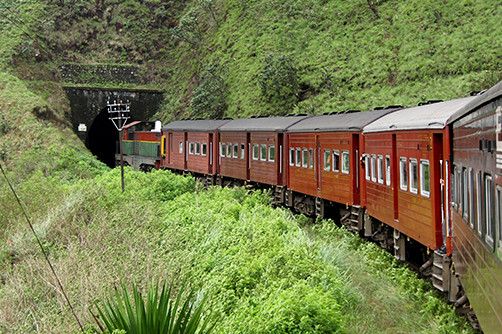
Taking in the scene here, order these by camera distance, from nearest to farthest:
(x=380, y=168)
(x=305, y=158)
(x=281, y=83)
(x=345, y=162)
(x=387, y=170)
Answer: (x=387, y=170) → (x=380, y=168) → (x=345, y=162) → (x=305, y=158) → (x=281, y=83)

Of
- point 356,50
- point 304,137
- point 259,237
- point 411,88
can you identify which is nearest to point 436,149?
point 259,237

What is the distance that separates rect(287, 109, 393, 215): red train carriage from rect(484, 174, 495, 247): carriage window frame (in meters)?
10.7

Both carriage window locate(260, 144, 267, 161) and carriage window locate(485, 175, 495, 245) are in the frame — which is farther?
carriage window locate(260, 144, 267, 161)

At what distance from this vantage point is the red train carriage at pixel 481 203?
17.2ft

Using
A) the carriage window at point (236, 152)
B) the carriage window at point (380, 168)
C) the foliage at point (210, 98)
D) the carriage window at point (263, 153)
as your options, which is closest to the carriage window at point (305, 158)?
the carriage window at point (263, 153)

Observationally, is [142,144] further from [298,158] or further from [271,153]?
[298,158]

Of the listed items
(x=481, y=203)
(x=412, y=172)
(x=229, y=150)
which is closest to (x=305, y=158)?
(x=229, y=150)

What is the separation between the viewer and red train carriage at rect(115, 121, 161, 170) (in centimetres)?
4011

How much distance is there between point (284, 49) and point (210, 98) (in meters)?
5.66

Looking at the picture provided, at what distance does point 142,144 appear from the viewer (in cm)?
4284

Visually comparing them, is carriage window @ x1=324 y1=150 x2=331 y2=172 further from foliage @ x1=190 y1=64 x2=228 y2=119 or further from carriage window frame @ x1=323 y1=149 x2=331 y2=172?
foliage @ x1=190 y1=64 x2=228 y2=119

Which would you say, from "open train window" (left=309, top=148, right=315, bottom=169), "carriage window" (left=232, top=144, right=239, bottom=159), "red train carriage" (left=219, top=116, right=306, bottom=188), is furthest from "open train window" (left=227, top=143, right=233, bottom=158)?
"open train window" (left=309, top=148, right=315, bottom=169)

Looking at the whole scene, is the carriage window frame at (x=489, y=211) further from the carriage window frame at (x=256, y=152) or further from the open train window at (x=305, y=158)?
the carriage window frame at (x=256, y=152)

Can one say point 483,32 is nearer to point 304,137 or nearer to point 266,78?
point 266,78
